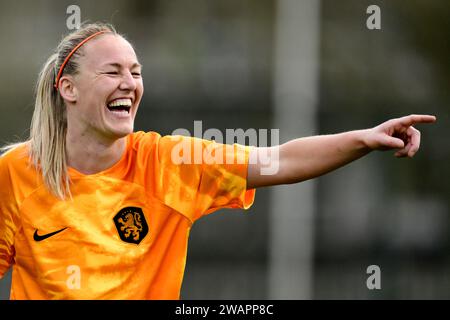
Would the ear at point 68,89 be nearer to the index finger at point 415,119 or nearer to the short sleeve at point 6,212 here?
the short sleeve at point 6,212

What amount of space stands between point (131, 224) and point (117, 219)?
0.06 m

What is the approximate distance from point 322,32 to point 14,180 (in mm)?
3860

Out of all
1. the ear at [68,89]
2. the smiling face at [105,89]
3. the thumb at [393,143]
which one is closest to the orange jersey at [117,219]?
the smiling face at [105,89]

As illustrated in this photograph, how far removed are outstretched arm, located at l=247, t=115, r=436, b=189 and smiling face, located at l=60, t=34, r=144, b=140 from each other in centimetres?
56

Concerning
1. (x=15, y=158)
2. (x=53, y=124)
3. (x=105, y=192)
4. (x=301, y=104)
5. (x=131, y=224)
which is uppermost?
(x=301, y=104)

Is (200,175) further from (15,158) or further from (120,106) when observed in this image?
(15,158)

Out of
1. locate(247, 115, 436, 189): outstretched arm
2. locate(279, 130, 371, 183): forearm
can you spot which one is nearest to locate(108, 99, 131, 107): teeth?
locate(247, 115, 436, 189): outstretched arm

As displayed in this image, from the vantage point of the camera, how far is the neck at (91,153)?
373cm

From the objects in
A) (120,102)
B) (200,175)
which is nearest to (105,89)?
(120,102)

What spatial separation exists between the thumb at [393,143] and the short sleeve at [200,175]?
0.61 m

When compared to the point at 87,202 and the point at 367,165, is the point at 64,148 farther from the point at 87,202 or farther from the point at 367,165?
the point at 367,165

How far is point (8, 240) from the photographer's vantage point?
3.75 meters

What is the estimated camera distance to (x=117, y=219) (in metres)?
3.68

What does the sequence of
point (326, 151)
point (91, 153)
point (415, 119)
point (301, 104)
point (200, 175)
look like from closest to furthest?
point (415, 119) < point (326, 151) < point (200, 175) < point (91, 153) < point (301, 104)
